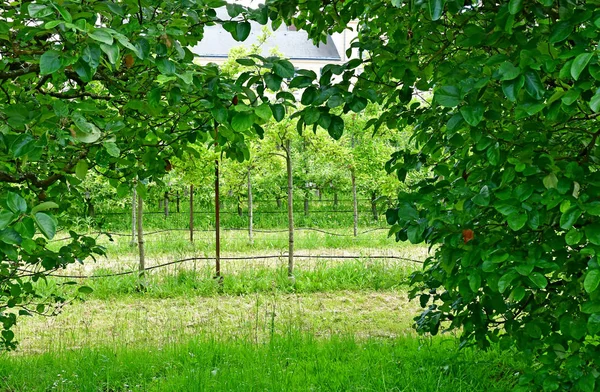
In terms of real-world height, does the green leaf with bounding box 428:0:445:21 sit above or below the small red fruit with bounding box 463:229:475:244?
above

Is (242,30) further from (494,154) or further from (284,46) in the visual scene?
(284,46)

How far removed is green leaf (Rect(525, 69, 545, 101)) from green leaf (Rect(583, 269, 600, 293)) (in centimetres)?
44

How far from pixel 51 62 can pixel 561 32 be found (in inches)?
48.7

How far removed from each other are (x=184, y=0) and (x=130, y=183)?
120 centimetres

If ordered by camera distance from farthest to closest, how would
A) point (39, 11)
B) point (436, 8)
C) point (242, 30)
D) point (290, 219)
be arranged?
1. point (290, 219)
2. point (242, 30)
3. point (436, 8)
4. point (39, 11)

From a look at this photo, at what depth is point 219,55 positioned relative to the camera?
75.9ft

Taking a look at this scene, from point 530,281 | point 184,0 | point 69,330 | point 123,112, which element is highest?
point 184,0

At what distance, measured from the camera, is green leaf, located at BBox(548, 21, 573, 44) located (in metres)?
1.36

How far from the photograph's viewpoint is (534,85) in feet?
4.29

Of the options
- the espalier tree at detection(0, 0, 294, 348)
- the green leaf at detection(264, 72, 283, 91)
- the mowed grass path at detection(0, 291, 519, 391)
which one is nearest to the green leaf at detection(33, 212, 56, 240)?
the espalier tree at detection(0, 0, 294, 348)

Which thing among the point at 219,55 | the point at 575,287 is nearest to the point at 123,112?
the point at 575,287

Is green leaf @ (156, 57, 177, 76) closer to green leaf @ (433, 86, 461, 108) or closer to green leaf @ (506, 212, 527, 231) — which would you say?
green leaf @ (433, 86, 461, 108)

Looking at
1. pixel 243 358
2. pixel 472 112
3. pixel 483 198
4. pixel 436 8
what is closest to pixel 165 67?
pixel 436 8

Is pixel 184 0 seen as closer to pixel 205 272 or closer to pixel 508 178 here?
pixel 508 178
